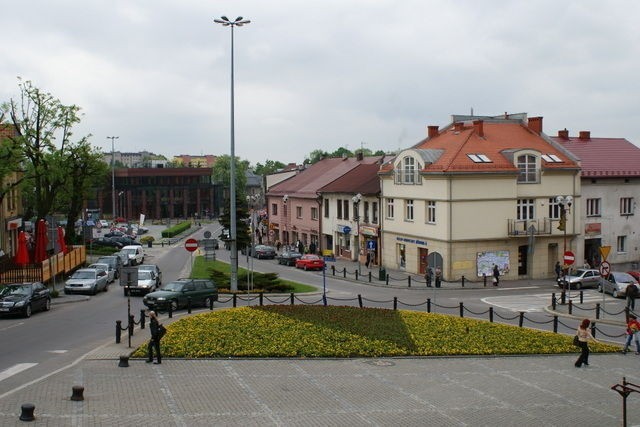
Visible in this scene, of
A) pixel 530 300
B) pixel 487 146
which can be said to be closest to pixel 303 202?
pixel 487 146

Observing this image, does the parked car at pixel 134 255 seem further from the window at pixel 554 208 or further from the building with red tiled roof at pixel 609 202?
the building with red tiled roof at pixel 609 202

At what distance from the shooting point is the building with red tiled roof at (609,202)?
53.4 metres

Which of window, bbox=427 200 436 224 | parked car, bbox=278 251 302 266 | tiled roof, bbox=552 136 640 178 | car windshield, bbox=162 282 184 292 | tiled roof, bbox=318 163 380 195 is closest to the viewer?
car windshield, bbox=162 282 184 292

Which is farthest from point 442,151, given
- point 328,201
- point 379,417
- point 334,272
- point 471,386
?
point 379,417

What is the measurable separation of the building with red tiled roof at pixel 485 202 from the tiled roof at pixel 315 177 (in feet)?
69.5

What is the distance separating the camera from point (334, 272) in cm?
5209

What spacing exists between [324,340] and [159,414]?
8.91 m

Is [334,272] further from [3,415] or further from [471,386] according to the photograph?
[3,415]

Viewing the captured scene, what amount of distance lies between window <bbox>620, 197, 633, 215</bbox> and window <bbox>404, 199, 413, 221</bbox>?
15950 millimetres

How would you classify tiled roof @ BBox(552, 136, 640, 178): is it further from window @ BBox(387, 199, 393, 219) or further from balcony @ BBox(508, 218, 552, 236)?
window @ BBox(387, 199, 393, 219)

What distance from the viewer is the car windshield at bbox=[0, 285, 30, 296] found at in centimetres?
3253

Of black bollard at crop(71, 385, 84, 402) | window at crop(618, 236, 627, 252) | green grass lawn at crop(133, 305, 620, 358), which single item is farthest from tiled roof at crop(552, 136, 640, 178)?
black bollard at crop(71, 385, 84, 402)

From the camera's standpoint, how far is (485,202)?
48250mm

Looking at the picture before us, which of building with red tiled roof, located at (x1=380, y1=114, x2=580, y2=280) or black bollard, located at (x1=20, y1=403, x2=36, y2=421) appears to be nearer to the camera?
black bollard, located at (x1=20, y1=403, x2=36, y2=421)
